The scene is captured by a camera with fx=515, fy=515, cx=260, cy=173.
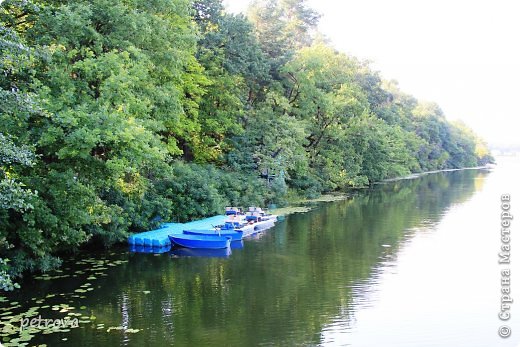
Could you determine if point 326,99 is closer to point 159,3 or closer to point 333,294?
point 159,3

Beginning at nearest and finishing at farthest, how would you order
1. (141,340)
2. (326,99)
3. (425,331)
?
1. (141,340)
2. (425,331)
3. (326,99)

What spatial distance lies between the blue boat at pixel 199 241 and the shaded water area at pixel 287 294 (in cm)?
103

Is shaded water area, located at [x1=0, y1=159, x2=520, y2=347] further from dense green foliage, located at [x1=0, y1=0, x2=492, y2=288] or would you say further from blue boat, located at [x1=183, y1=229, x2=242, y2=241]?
dense green foliage, located at [x1=0, y1=0, x2=492, y2=288]

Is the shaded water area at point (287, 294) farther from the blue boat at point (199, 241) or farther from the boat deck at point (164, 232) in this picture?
the boat deck at point (164, 232)

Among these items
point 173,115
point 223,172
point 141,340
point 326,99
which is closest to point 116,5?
point 173,115

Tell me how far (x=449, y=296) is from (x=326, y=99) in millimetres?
29276

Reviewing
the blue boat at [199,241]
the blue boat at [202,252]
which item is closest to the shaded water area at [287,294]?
the blue boat at [202,252]

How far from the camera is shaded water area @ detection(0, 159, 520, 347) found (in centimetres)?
1223

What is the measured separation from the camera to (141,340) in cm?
1173

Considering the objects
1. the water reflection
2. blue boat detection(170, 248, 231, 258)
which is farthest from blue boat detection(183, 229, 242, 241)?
blue boat detection(170, 248, 231, 258)

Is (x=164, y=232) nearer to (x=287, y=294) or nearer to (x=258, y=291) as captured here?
(x=258, y=291)

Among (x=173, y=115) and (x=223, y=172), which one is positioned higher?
(x=173, y=115)

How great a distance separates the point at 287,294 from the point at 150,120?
9360 mm

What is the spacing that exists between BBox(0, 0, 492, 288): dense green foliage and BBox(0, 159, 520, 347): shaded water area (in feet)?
8.35
